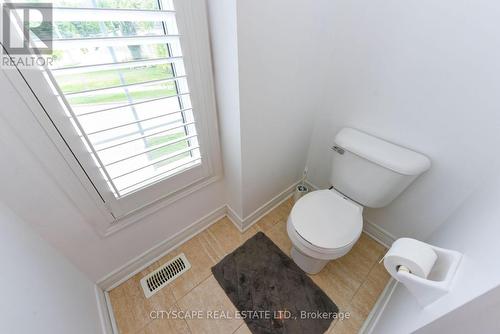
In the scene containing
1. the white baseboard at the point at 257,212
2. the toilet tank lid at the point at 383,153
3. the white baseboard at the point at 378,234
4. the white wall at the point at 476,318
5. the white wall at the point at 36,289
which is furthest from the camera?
the white baseboard at the point at 257,212

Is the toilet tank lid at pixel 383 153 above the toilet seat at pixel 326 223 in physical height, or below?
above

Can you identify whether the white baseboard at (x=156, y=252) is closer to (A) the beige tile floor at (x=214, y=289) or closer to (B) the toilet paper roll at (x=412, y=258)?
(A) the beige tile floor at (x=214, y=289)

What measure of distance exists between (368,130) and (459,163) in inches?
17.4

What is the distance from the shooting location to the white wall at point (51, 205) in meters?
0.63

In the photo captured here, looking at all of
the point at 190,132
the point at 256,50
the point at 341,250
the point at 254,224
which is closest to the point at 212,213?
the point at 254,224

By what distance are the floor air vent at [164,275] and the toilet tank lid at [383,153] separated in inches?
50.8

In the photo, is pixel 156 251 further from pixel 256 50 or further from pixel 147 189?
pixel 256 50

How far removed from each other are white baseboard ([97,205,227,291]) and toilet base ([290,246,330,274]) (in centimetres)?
65

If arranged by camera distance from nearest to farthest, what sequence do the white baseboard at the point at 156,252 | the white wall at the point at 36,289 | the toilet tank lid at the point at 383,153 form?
1. the white wall at the point at 36,289
2. the toilet tank lid at the point at 383,153
3. the white baseboard at the point at 156,252

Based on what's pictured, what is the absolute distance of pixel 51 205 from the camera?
0.81m

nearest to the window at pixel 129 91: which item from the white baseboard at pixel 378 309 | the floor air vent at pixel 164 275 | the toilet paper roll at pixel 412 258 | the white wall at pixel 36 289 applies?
the white wall at pixel 36 289

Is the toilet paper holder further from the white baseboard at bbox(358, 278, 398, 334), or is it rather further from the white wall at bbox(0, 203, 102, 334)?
the white wall at bbox(0, 203, 102, 334)

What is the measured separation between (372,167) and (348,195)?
0.26 metres

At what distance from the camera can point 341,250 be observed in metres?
1.03
